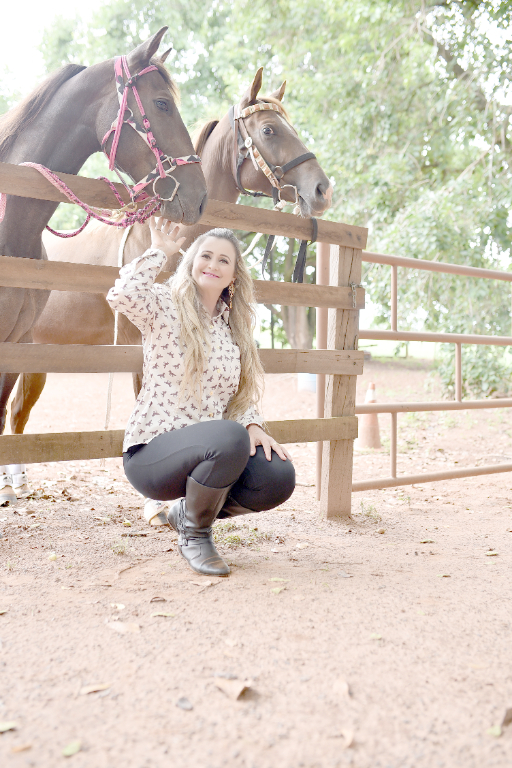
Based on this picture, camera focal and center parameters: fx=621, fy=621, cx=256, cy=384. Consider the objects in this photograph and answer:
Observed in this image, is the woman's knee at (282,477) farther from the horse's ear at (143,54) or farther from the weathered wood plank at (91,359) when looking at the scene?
the horse's ear at (143,54)

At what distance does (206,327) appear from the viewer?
2357 millimetres

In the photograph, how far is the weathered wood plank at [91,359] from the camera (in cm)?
235

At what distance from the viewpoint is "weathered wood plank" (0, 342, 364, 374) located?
7.70ft

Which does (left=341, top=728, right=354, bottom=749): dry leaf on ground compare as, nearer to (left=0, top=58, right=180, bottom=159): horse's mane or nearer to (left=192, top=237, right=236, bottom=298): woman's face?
(left=192, top=237, right=236, bottom=298): woman's face

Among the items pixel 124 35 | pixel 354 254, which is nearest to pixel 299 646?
pixel 354 254

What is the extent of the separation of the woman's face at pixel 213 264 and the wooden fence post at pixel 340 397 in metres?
1.04

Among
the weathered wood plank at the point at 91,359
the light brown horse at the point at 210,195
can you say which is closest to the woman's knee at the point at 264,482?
the weathered wood plank at the point at 91,359

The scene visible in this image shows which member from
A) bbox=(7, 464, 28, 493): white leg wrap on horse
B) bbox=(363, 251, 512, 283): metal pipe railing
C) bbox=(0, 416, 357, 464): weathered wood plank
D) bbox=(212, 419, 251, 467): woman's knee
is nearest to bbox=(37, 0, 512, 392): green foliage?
bbox=(363, 251, 512, 283): metal pipe railing

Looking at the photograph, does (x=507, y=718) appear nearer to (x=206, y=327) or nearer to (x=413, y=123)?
(x=206, y=327)

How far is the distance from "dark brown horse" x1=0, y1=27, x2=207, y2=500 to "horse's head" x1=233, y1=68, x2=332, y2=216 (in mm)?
913

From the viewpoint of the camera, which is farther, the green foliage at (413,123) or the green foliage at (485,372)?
the green foliage at (485,372)

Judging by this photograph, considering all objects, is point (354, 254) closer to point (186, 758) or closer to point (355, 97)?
point (186, 758)

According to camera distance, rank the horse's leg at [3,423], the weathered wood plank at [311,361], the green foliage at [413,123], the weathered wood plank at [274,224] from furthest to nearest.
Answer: the green foliage at [413,123], the horse's leg at [3,423], the weathered wood plank at [311,361], the weathered wood plank at [274,224]

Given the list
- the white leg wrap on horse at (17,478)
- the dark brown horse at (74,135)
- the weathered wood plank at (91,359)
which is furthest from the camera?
the white leg wrap on horse at (17,478)
